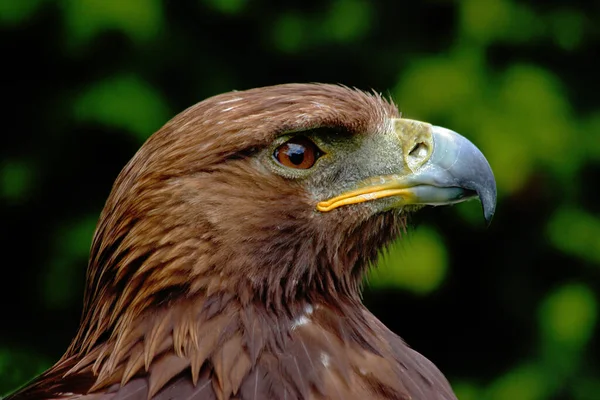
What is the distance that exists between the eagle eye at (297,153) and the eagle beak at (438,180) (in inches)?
4.5

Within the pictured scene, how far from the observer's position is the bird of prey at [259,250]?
7.71 feet

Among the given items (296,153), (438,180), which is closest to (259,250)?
(296,153)

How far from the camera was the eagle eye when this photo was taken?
253 cm

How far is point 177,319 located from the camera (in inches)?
94.5

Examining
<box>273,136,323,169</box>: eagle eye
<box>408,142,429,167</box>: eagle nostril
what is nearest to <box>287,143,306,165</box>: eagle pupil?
<box>273,136,323,169</box>: eagle eye

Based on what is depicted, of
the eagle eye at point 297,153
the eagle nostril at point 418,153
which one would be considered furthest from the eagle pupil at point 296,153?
the eagle nostril at point 418,153

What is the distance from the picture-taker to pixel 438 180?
2574 millimetres

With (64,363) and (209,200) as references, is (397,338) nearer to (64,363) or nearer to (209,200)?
(209,200)

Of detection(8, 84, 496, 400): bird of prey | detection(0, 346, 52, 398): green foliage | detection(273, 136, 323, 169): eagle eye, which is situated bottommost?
detection(0, 346, 52, 398): green foliage

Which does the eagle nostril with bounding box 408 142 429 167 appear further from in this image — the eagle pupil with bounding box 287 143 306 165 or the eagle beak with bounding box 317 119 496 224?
the eagle pupil with bounding box 287 143 306 165

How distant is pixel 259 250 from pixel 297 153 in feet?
0.86

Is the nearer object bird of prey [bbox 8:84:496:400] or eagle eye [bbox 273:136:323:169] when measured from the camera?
bird of prey [bbox 8:84:496:400]

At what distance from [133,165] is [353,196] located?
56 centimetres

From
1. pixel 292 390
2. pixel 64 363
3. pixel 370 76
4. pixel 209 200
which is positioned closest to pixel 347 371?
pixel 292 390
